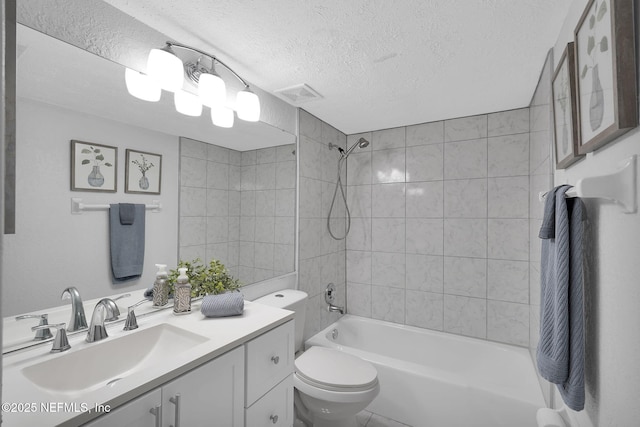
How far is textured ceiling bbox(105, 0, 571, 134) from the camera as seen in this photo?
1.21 m

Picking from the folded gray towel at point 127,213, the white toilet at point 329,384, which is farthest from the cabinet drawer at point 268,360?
the folded gray towel at point 127,213

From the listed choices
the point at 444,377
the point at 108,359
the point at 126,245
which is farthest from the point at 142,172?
the point at 444,377

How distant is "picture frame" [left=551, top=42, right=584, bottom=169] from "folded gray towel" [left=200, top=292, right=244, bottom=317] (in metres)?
1.49

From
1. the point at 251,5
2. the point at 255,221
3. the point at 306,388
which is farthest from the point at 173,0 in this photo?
the point at 306,388

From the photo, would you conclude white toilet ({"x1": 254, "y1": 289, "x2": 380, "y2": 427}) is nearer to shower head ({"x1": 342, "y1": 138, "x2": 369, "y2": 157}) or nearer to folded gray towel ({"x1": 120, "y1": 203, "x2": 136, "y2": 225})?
folded gray towel ({"x1": 120, "y1": 203, "x2": 136, "y2": 225})

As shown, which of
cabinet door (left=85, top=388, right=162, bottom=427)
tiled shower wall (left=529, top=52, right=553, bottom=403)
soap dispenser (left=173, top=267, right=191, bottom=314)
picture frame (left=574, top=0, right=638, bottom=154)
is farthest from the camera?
tiled shower wall (left=529, top=52, right=553, bottom=403)

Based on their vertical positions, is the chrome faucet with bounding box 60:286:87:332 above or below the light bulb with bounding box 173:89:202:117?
below

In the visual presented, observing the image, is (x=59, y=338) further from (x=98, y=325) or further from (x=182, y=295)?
(x=182, y=295)

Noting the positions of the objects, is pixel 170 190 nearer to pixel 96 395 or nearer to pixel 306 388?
pixel 96 395

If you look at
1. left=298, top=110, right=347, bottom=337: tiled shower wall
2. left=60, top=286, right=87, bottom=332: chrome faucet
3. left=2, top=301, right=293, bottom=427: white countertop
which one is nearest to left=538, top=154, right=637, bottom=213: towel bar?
left=2, top=301, right=293, bottom=427: white countertop

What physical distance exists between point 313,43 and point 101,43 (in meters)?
0.91

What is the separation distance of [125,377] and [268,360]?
550 mm

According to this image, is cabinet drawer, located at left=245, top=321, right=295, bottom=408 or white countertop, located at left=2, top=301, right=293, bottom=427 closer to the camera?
white countertop, located at left=2, top=301, right=293, bottom=427

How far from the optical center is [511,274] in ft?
7.56
